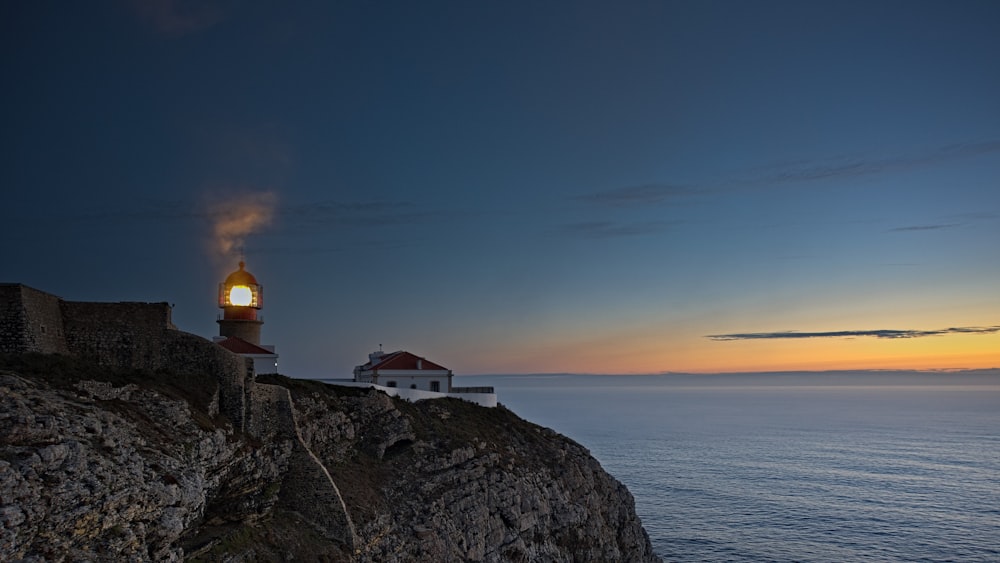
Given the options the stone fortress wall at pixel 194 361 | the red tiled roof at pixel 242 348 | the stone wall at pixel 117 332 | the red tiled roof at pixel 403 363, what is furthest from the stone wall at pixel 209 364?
the red tiled roof at pixel 403 363

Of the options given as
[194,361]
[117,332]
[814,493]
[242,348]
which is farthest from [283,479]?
[814,493]

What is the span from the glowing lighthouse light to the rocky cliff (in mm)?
16848

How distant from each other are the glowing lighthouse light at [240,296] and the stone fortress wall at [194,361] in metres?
23.0

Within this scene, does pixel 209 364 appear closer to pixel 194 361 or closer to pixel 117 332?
pixel 194 361

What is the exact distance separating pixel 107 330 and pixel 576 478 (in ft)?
109

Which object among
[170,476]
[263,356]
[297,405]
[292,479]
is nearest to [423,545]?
[292,479]

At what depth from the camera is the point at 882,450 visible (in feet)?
415

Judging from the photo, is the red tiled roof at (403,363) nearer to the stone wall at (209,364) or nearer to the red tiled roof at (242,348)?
the red tiled roof at (242,348)

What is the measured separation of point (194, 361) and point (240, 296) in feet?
82.1

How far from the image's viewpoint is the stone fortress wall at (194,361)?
94.4 ft

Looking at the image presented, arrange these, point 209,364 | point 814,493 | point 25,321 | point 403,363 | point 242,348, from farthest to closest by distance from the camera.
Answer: point 814,493 → point 403,363 → point 242,348 → point 209,364 → point 25,321

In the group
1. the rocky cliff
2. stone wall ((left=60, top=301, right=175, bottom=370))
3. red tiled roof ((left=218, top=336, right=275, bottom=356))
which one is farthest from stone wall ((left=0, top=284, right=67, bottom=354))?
red tiled roof ((left=218, top=336, right=275, bottom=356))

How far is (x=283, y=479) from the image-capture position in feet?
101

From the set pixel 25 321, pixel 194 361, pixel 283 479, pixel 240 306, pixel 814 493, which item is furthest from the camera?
pixel 814 493
